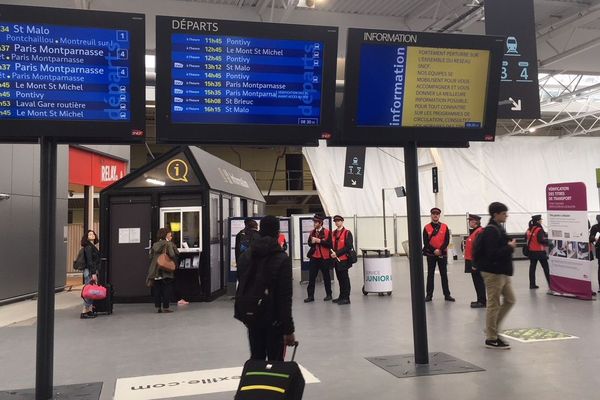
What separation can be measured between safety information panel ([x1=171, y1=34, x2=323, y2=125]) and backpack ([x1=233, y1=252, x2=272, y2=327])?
5.35 feet

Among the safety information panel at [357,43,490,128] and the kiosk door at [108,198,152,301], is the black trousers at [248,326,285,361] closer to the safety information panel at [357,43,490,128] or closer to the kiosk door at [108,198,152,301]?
the safety information panel at [357,43,490,128]

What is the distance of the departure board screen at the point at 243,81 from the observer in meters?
4.48

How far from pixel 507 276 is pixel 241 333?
3.61 meters

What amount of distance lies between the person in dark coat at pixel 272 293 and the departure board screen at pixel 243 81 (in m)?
1.33

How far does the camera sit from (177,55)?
4.49m

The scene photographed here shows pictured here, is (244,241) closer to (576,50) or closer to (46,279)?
(46,279)

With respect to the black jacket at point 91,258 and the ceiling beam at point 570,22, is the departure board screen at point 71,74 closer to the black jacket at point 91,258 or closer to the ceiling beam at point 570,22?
the black jacket at point 91,258

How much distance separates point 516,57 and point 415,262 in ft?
11.4

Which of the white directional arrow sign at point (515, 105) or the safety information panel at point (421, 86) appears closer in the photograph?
the safety information panel at point (421, 86)

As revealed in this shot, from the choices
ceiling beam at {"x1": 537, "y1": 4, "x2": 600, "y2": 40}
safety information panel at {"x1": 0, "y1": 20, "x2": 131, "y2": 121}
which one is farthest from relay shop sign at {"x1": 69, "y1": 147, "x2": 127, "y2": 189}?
ceiling beam at {"x1": 537, "y1": 4, "x2": 600, "y2": 40}

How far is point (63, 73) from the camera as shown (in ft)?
14.0

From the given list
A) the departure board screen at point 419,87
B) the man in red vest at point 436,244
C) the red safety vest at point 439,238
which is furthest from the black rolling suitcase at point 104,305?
the departure board screen at point 419,87

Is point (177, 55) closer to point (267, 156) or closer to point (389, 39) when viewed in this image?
point (389, 39)

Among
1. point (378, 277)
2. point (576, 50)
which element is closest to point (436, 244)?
point (378, 277)
